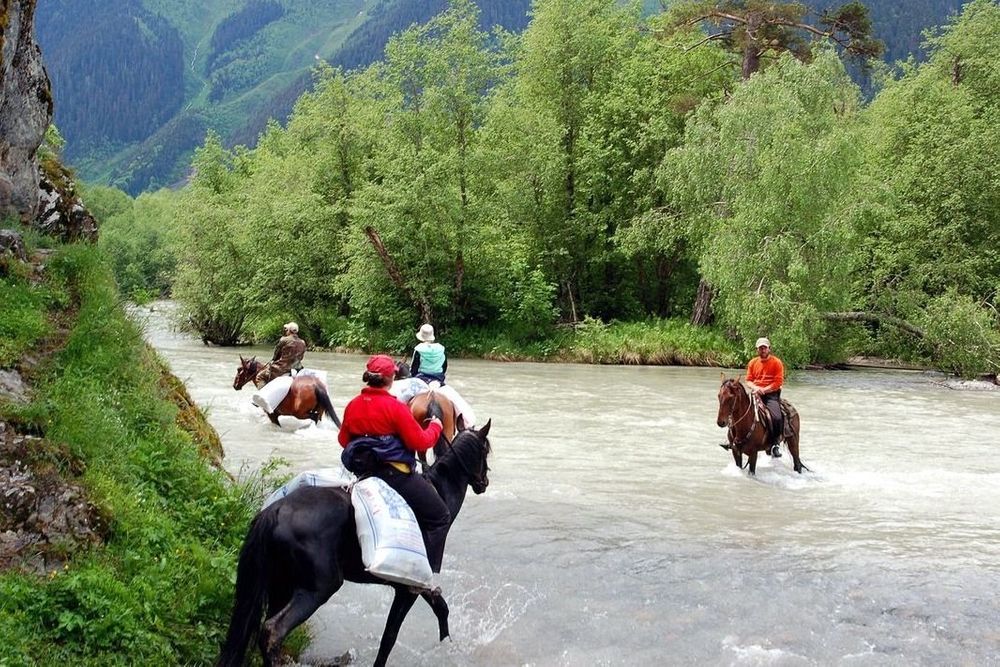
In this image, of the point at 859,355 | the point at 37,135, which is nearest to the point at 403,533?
the point at 37,135

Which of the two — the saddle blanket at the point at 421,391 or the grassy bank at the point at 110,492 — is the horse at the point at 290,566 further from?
the saddle blanket at the point at 421,391

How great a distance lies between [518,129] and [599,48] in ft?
18.8

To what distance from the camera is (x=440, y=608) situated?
6.16m

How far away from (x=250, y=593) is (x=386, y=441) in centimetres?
133

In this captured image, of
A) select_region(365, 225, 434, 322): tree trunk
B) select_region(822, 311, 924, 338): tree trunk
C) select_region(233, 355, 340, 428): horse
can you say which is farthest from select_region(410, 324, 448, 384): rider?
select_region(365, 225, 434, 322): tree trunk

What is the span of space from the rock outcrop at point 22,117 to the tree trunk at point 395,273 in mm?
28466

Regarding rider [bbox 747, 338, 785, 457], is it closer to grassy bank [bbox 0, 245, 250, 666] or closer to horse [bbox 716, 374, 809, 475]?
horse [bbox 716, 374, 809, 475]

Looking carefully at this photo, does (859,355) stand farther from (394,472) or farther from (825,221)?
(394,472)

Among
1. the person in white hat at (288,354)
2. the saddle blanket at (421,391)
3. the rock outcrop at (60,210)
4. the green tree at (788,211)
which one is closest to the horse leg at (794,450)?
the saddle blanket at (421,391)

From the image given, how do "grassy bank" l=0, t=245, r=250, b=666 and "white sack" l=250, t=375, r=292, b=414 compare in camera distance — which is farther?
"white sack" l=250, t=375, r=292, b=414

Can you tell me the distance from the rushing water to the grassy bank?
38.3 inches

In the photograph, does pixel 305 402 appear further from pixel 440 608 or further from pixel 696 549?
pixel 440 608

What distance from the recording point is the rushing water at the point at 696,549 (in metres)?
6.50

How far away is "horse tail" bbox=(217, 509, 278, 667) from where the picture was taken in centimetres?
507
